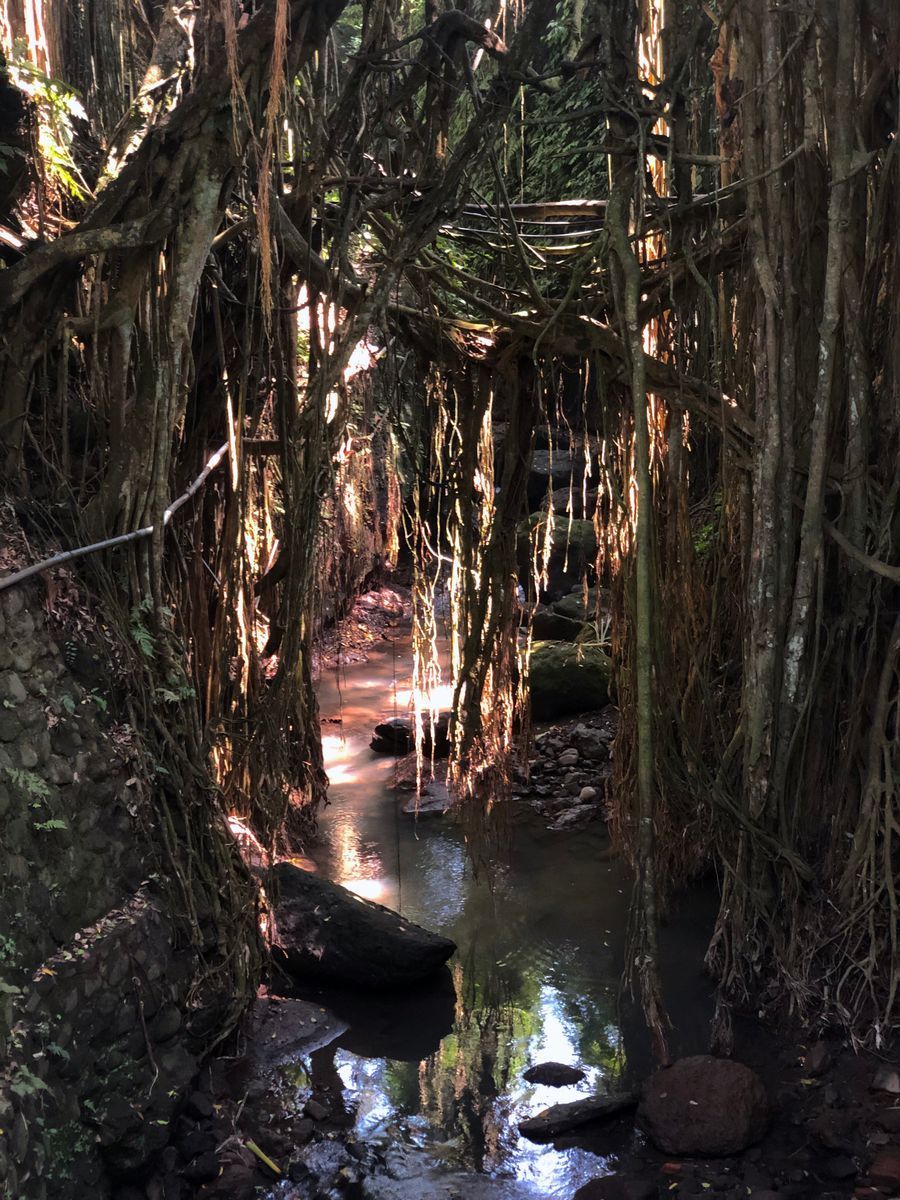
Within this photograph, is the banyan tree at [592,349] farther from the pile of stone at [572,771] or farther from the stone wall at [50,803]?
the pile of stone at [572,771]

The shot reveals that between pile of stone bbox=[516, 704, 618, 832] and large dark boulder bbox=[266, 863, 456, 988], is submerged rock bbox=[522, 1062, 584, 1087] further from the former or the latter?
pile of stone bbox=[516, 704, 618, 832]

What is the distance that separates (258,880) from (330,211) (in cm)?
271

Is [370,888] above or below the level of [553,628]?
below

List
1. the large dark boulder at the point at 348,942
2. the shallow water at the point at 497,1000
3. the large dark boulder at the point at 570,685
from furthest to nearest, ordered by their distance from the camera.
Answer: the large dark boulder at the point at 570,685 < the large dark boulder at the point at 348,942 < the shallow water at the point at 497,1000

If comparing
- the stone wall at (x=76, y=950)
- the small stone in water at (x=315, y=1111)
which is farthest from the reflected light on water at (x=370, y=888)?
the stone wall at (x=76, y=950)

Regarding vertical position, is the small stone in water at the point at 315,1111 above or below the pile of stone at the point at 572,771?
below

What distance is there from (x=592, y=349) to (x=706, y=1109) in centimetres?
271

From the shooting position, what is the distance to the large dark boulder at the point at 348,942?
4254 mm

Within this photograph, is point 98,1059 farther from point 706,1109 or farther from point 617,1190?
point 706,1109

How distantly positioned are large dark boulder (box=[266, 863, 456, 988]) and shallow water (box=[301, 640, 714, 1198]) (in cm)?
12

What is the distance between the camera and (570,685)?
7523mm

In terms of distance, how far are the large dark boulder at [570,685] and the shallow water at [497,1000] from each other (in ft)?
4.58

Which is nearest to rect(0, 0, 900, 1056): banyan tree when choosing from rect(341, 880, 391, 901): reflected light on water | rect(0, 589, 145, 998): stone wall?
rect(0, 589, 145, 998): stone wall

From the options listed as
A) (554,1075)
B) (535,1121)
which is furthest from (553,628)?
(535,1121)
